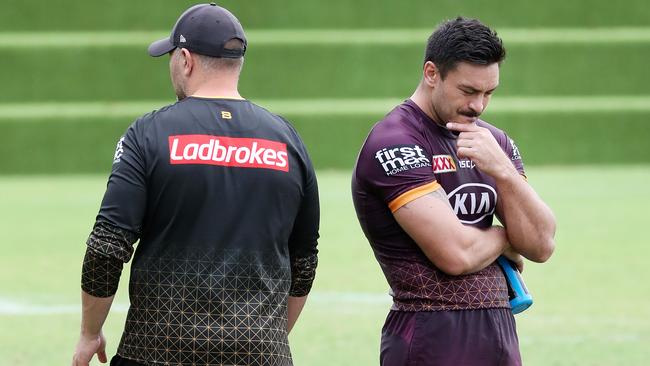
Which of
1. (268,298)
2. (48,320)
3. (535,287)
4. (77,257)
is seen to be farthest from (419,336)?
(77,257)

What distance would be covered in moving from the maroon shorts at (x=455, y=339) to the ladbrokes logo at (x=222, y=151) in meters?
0.60

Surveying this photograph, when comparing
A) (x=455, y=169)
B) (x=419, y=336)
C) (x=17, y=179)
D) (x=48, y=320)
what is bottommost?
(x=17, y=179)

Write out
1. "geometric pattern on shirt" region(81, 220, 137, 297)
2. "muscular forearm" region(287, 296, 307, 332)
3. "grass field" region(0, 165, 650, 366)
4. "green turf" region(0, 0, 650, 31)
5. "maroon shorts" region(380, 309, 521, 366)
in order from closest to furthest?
"geometric pattern on shirt" region(81, 220, 137, 297) → "maroon shorts" region(380, 309, 521, 366) → "muscular forearm" region(287, 296, 307, 332) → "grass field" region(0, 165, 650, 366) → "green turf" region(0, 0, 650, 31)

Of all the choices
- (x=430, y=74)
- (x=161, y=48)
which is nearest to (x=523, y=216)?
(x=430, y=74)

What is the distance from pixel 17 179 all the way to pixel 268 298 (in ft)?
53.4

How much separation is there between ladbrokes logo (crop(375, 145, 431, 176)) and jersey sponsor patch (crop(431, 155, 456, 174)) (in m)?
0.04

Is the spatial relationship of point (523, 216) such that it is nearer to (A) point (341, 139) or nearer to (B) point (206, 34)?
(B) point (206, 34)

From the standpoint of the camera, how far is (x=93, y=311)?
134 inches

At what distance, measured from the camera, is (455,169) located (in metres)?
3.56

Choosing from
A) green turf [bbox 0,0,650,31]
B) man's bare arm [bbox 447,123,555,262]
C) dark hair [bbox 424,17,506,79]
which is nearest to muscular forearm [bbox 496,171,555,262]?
man's bare arm [bbox 447,123,555,262]

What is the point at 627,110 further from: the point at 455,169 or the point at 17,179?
the point at 455,169

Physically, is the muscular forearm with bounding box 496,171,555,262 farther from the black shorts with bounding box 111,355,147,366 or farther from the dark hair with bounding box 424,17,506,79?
the black shorts with bounding box 111,355,147,366

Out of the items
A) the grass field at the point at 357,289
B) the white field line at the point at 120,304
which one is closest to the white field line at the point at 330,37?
the grass field at the point at 357,289

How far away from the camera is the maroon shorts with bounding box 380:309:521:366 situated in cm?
349
